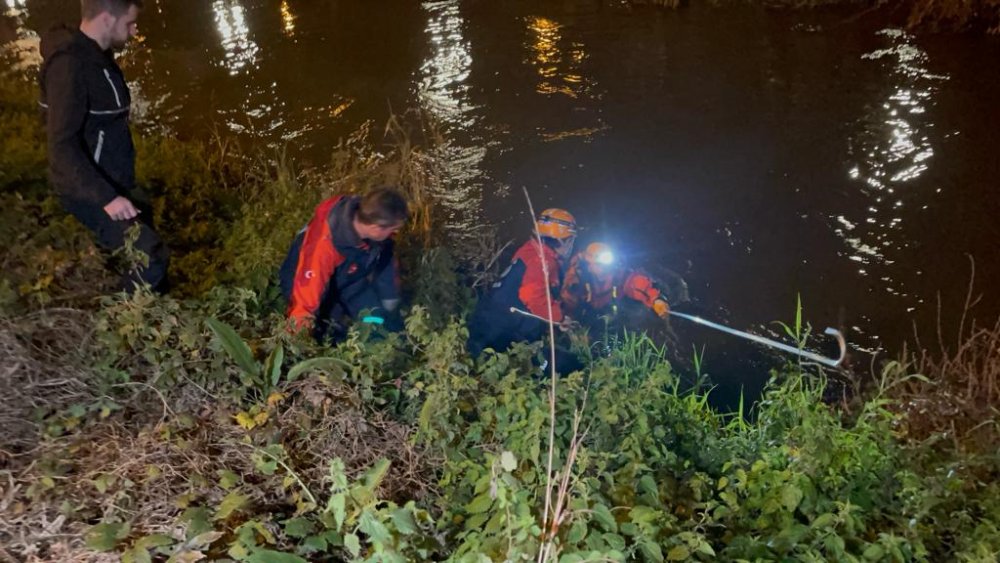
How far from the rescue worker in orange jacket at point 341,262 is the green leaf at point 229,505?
1.05 metres

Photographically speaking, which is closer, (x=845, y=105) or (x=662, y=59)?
(x=845, y=105)

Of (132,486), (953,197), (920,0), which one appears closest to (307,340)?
(132,486)

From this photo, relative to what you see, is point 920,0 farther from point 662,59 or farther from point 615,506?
point 615,506

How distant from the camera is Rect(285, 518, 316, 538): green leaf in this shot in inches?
73.0

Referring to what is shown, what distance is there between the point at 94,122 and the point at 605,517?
281cm

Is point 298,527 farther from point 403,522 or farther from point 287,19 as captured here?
point 287,19

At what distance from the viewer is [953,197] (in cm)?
560

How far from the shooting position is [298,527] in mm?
1869

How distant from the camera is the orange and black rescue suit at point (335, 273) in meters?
3.21

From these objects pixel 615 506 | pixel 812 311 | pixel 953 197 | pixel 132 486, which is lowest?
pixel 812 311

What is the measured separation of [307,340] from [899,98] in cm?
694

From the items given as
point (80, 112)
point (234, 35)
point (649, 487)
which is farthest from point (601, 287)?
point (234, 35)

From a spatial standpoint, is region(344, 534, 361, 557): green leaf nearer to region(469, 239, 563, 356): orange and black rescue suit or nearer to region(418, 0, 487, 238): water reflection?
region(469, 239, 563, 356): orange and black rescue suit

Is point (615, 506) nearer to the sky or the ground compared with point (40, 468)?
nearer to the ground
